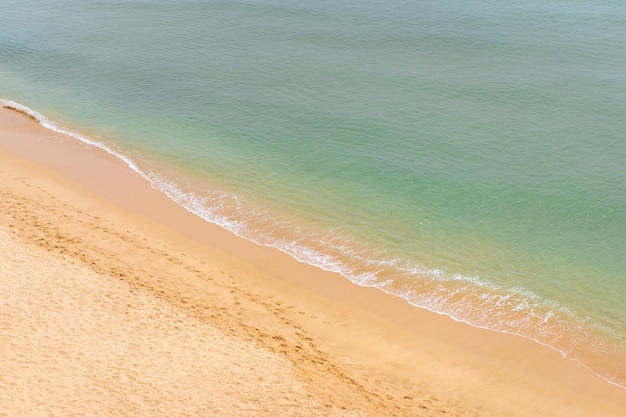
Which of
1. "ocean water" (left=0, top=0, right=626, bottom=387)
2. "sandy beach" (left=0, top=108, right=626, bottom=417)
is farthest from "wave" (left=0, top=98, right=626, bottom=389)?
"sandy beach" (left=0, top=108, right=626, bottom=417)

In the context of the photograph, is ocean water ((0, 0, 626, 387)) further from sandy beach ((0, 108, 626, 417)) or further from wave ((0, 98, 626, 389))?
sandy beach ((0, 108, 626, 417))

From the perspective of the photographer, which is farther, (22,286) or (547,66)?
(547,66)

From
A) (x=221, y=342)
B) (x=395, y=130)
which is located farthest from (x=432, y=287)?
(x=395, y=130)

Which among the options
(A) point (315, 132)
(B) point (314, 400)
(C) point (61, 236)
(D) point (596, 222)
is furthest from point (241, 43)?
(B) point (314, 400)

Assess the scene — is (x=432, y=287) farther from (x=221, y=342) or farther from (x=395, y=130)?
(x=395, y=130)

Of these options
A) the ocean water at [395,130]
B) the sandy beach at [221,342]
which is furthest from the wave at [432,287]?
the sandy beach at [221,342]

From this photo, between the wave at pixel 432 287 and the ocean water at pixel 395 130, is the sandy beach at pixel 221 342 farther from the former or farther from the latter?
the ocean water at pixel 395 130

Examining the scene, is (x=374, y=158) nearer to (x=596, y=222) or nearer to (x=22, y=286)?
(x=596, y=222)
